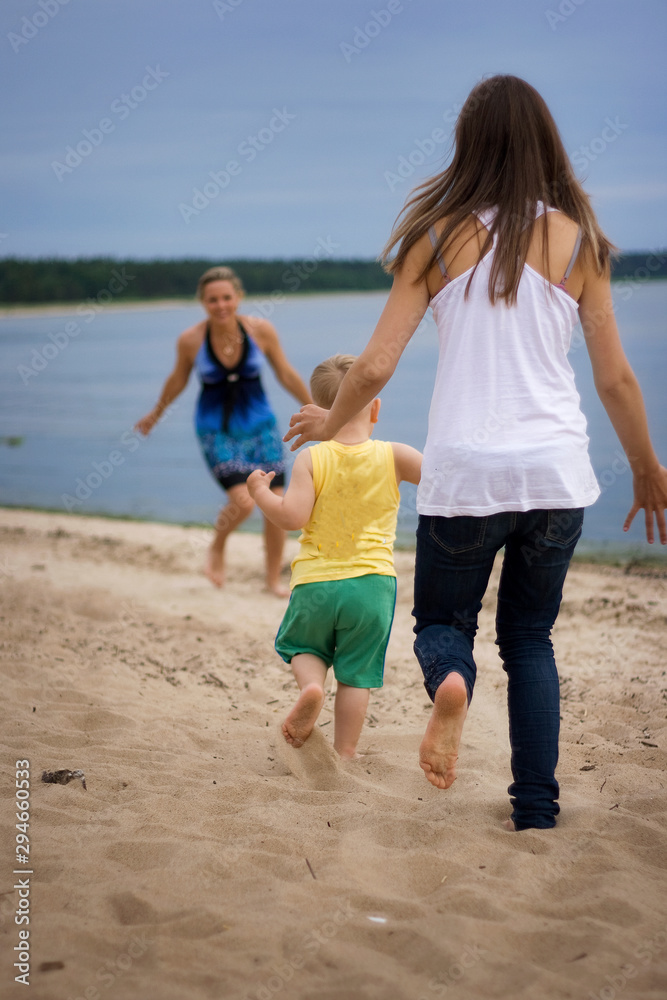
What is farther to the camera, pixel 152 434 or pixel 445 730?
pixel 152 434

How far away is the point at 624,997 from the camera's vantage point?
177 cm

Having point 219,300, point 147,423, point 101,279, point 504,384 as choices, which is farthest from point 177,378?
point 101,279

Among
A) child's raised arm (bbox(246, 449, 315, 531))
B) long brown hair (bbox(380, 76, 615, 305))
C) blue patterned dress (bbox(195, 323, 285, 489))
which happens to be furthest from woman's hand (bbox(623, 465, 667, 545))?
blue patterned dress (bbox(195, 323, 285, 489))

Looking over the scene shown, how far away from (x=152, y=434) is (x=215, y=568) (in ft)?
31.8

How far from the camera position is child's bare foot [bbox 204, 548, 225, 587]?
19.4ft

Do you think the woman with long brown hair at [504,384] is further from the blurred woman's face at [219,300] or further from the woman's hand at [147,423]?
the woman's hand at [147,423]

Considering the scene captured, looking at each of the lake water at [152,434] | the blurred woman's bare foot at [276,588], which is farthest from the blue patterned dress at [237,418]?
the lake water at [152,434]

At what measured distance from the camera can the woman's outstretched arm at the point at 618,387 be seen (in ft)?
7.75

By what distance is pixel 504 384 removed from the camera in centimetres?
227

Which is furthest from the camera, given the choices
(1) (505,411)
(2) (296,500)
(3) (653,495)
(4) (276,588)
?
(4) (276,588)

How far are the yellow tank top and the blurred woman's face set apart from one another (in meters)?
2.82

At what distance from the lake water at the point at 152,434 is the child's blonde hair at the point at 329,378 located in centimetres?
463

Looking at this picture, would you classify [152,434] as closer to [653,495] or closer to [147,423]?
[147,423]

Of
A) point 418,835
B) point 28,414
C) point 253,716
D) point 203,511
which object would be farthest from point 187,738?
point 28,414
